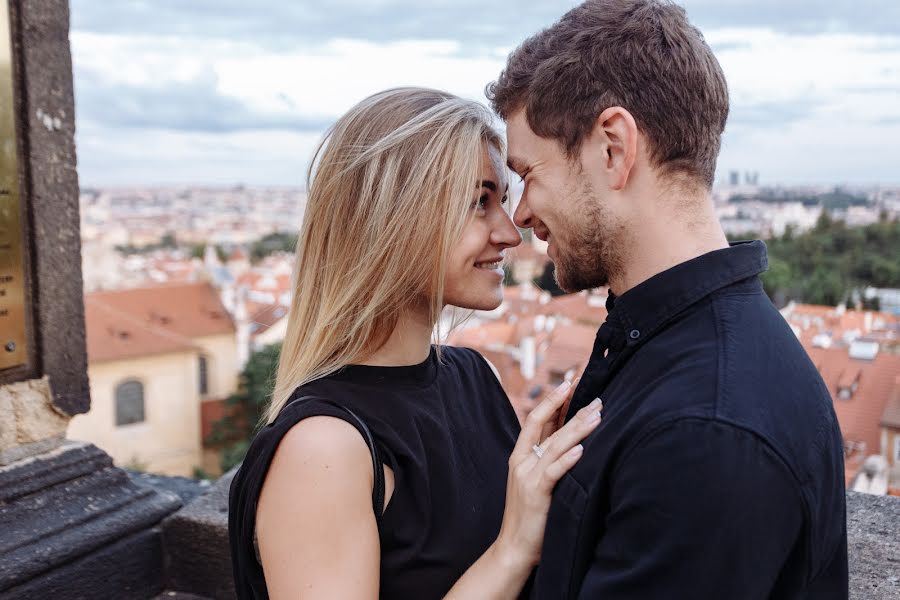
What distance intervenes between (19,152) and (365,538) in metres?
1.52

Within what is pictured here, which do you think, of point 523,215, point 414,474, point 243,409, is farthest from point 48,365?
point 243,409

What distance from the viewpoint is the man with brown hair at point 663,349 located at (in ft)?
3.76

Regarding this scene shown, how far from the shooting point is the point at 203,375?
43312mm

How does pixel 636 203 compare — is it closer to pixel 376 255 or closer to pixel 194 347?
pixel 376 255

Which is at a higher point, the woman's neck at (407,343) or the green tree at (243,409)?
the woman's neck at (407,343)

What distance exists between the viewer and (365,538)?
155 cm

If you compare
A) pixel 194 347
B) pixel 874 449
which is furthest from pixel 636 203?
pixel 194 347

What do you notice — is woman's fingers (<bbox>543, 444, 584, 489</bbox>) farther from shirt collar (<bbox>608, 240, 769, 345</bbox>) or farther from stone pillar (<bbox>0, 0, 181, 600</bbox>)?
stone pillar (<bbox>0, 0, 181, 600</bbox>)

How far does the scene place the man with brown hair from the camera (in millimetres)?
1145

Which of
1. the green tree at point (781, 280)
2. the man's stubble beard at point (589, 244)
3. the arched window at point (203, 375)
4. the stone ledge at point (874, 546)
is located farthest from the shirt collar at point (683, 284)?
the arched window at point (203, 375)

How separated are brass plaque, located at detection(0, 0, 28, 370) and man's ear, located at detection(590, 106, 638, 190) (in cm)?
163

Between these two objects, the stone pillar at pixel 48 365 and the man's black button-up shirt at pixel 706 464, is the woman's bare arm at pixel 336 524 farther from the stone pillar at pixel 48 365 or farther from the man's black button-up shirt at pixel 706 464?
the stone pillar at pixel 48 365

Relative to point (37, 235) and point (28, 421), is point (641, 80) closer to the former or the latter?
point (37, 235)

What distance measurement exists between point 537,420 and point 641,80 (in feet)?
2.02
